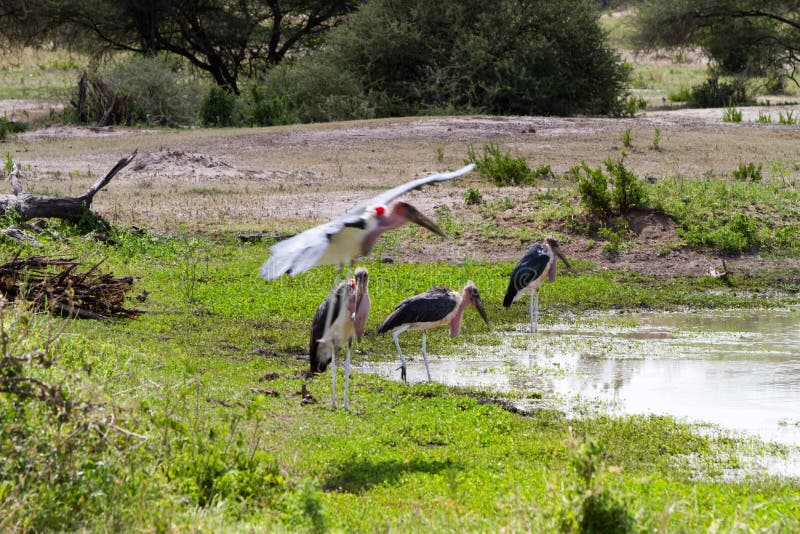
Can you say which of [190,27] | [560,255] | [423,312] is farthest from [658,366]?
[190,27]

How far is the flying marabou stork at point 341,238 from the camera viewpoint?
254 inches

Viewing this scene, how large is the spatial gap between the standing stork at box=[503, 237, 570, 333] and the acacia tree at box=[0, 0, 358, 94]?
24.2 metres

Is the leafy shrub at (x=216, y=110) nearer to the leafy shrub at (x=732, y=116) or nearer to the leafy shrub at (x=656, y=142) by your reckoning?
the leafy shrub at (x=656, y=142)

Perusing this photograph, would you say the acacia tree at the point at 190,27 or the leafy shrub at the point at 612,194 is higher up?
the acacia tree at the point at 190,27

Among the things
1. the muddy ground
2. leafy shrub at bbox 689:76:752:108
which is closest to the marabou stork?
the muddy ground

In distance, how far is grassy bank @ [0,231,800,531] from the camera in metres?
5.05

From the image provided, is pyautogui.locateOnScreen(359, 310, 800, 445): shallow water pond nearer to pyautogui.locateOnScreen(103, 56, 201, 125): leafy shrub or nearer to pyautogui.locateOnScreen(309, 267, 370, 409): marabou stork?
pyautogui.locateOnScreen(309, 267, 370, 409): marabou stork

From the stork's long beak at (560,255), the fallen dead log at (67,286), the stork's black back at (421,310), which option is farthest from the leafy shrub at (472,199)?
the stork's black back at (421,310)

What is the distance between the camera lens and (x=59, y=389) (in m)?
5.26

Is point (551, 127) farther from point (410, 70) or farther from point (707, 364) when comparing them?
point (707, 364)

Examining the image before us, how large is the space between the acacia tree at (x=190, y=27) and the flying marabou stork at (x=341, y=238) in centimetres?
2755

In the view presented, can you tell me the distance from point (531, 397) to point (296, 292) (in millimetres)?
4083

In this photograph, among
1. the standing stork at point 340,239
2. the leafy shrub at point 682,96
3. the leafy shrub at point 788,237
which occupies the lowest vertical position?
the leafy shrub at point 788,237

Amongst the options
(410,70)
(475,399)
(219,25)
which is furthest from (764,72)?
(475,399)
